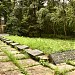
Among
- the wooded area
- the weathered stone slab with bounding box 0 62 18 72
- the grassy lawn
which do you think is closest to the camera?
the weathered stone slab with bounding box 0 62 18 72

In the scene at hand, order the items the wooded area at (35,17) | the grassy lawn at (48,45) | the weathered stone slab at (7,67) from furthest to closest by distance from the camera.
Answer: the wooded area at (35,17) → the grassy lawn at (48,45) → the weathered stone slab at (7,67)

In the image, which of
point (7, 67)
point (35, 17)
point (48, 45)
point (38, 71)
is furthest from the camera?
point (35, 17)

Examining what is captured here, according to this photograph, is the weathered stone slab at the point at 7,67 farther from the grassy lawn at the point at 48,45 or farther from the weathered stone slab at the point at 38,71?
the grassy lawn at the point at 48,45

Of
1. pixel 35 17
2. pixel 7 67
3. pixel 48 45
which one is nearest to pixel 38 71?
pixel 7 67

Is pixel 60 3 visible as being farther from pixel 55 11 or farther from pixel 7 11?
pixel 7 11

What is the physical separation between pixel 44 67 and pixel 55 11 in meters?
11.5

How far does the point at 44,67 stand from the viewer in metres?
2.89

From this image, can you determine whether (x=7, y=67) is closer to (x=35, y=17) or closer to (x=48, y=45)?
(x=48, y=45)

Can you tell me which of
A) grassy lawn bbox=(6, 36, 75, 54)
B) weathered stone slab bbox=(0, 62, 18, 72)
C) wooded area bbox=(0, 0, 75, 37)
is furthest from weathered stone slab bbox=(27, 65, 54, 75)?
wooded area bbox=(0, 0, 75, 37)

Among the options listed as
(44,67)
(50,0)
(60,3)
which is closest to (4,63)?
(44,67)

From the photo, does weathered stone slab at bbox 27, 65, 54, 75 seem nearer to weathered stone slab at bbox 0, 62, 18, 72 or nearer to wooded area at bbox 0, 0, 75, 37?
weathered stone slab at bbox 0, 62, 18, 72

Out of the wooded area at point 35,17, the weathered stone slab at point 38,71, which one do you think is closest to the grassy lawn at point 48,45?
the weathered stone slab at point 38,71

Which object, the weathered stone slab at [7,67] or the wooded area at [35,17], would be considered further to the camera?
the wooded area at [35,17]

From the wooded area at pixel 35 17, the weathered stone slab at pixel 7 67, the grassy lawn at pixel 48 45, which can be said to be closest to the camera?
the weathered stone slab at pixel 7 67
